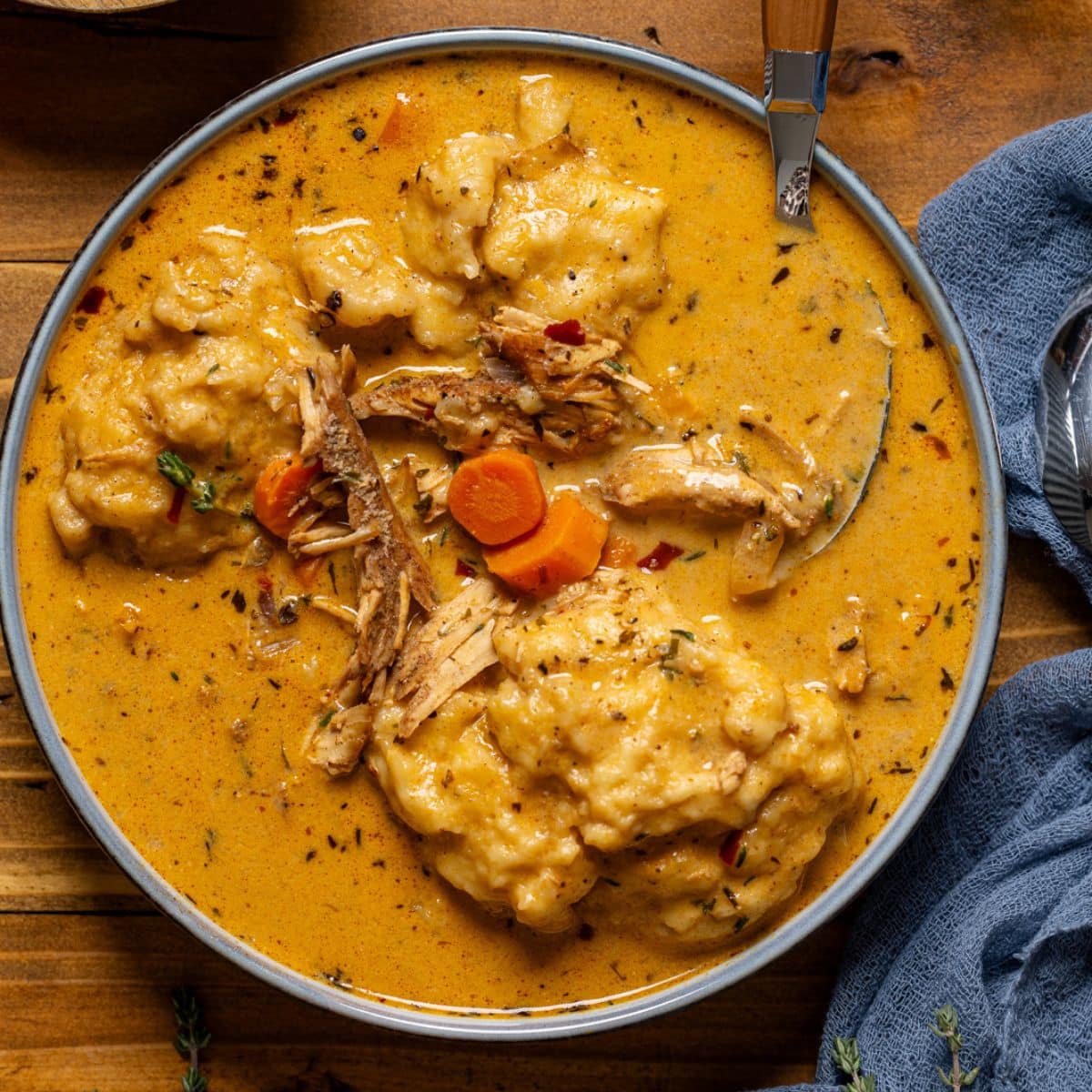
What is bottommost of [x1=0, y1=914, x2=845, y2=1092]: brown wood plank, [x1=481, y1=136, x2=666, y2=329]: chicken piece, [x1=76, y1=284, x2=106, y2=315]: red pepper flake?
[x1=0, y1=914, x2=845, y2=1092]: brown wood plank

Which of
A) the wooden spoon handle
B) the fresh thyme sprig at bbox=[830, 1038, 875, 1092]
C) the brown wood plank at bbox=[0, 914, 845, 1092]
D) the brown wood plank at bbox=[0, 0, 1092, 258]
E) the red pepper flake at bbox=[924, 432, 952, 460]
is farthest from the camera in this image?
the brown wood plank at bbox=[0, 914, 845, 1092]

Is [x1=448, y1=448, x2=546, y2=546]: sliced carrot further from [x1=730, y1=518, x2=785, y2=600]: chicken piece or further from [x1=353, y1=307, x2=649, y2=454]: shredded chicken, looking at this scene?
[x1=730, y1=518, x2=785, y2=600]: chicken piece

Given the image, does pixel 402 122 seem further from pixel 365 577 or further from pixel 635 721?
pixel 635 721

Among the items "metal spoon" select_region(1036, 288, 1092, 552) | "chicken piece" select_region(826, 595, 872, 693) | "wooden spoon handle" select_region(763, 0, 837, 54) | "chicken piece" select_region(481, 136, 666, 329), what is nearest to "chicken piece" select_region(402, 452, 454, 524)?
"chicken piece" select_region(481, 136, 666, 329)

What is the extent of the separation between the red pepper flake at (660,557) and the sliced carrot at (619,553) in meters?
0.03

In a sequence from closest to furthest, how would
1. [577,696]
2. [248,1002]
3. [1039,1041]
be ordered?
[577,696] < [1039,1041] < [248,1002]

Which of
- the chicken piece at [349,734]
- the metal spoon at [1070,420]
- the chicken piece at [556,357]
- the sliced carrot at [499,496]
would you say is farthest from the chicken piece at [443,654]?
the metal spoon at [1070,420]

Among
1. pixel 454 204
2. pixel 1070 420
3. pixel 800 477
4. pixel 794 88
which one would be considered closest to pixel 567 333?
pixel 454 204

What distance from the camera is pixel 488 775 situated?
2.74 metres

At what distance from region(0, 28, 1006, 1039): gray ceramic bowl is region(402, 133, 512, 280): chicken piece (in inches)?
10.5

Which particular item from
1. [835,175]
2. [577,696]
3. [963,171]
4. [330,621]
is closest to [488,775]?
[577,696]

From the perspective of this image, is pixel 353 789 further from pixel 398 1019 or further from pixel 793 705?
pixel 793 705

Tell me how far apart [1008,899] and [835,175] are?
1.84 meters

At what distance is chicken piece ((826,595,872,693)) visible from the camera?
2799 millimetres
